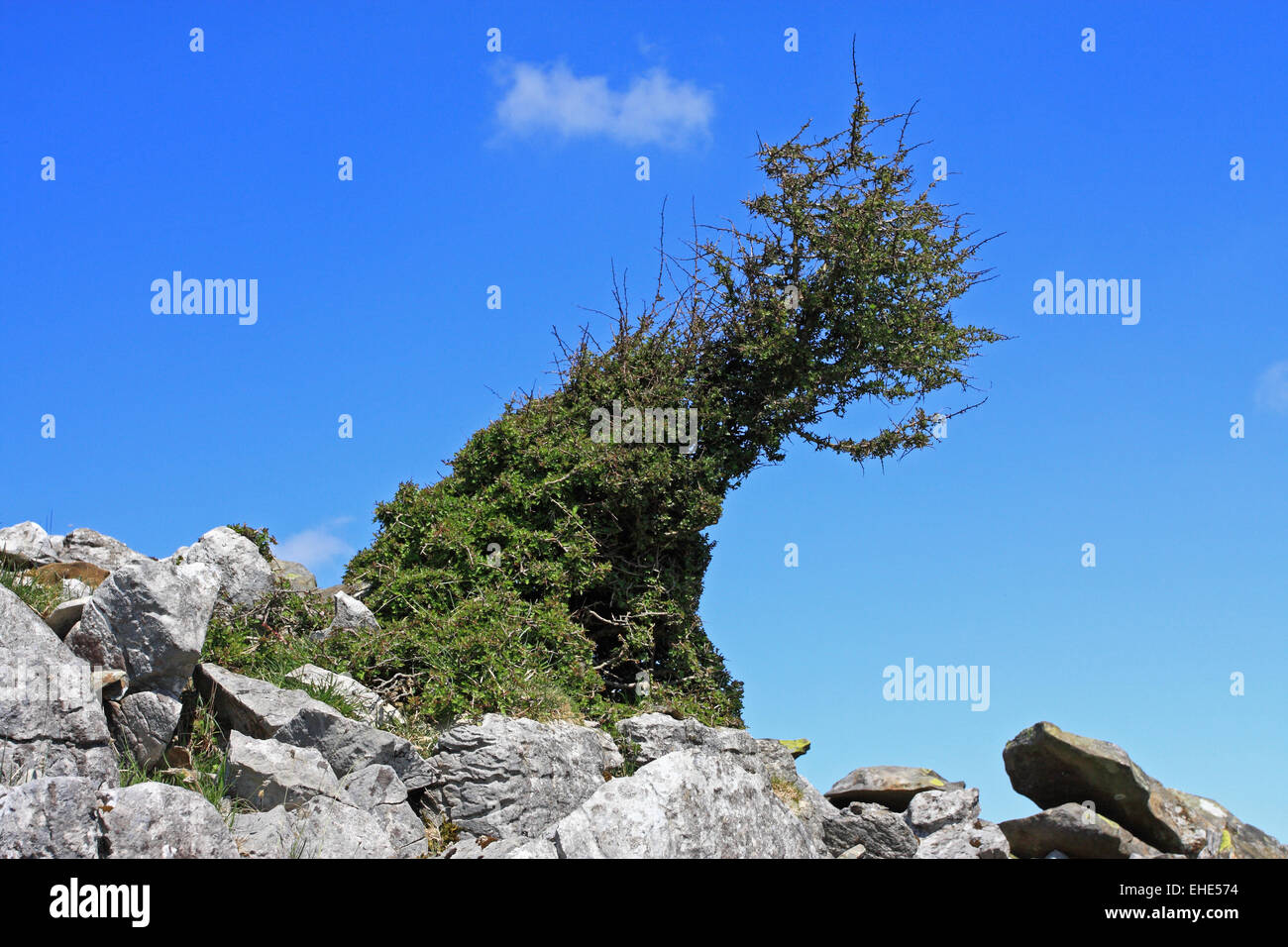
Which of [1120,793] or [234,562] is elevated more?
[234,562]

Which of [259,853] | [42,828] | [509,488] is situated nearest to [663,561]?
[509,488]

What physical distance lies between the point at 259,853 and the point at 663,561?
788 centimetres

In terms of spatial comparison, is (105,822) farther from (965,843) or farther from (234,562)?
(965,843)

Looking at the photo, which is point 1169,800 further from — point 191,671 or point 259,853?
point 191,671

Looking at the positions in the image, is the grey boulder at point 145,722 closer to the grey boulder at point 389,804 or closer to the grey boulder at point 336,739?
the grey boulder at point 336,739

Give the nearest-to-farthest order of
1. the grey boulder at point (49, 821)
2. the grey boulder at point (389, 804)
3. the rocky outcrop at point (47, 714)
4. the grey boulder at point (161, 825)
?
the grey boulder at point (49, 821), the grey boulder at point (161, 825), the rocky outcrop at point (47, 714), the grey boulder at point (389, 804)

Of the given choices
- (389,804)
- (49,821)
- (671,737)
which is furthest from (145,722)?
(671,737)

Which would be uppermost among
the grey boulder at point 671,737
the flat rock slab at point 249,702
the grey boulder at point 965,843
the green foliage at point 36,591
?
the green foliage at point 36,591

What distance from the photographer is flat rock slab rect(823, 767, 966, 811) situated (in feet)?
38.2

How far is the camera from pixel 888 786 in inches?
461

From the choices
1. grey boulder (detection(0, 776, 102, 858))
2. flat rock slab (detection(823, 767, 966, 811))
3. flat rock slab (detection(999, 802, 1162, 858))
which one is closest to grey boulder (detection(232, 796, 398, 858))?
grey boulder (detection(0, 776, 102, 858))

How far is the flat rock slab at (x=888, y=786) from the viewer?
1165 centimetres

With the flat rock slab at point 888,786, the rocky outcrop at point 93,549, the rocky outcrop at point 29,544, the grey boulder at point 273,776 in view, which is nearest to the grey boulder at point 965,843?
the flat rock slab at point 888,786

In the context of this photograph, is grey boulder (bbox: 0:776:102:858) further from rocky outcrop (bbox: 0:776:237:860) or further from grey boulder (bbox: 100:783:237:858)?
grey boulder (bbox: 100:783:237:858)
